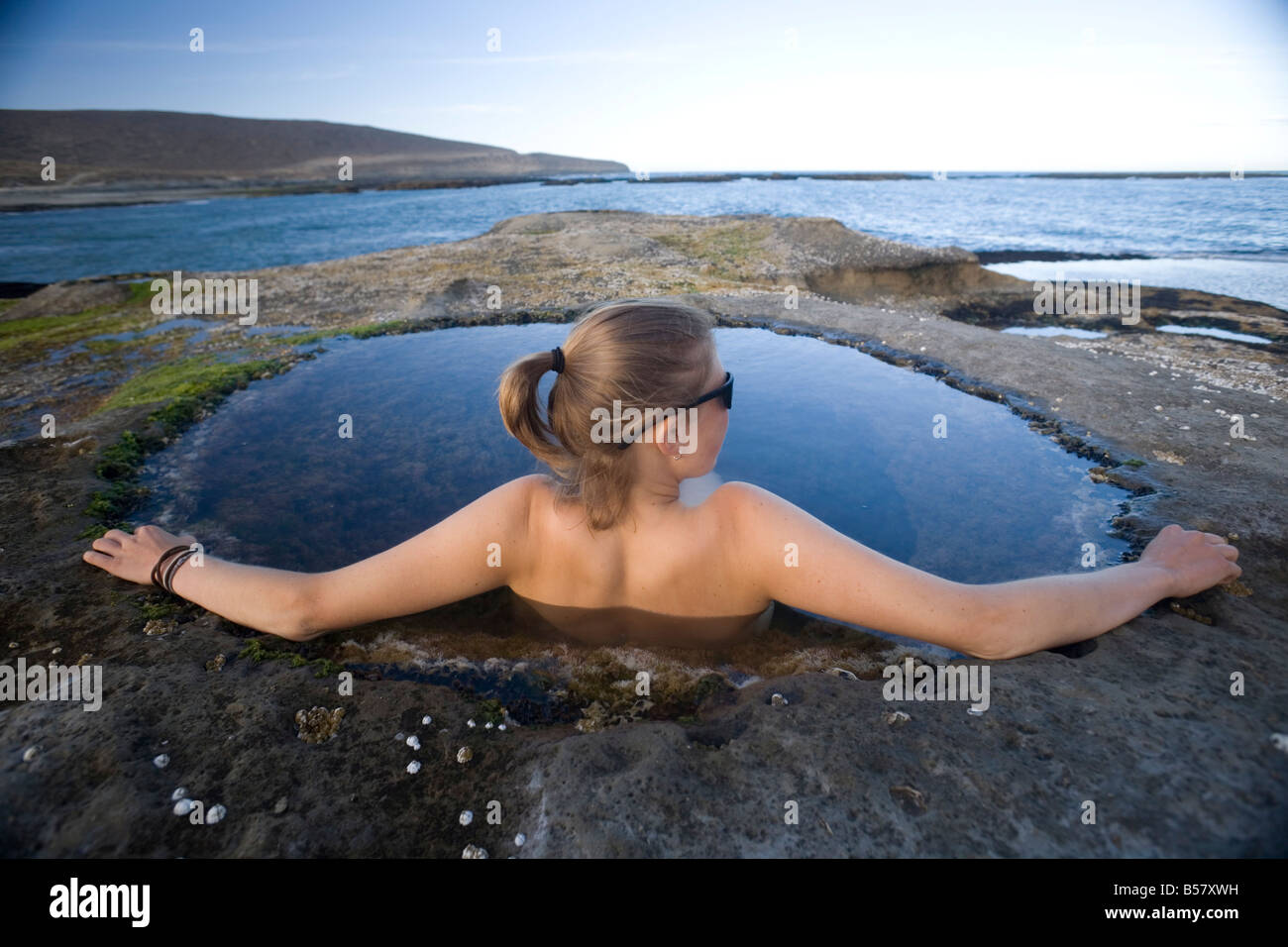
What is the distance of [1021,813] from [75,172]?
8855cm

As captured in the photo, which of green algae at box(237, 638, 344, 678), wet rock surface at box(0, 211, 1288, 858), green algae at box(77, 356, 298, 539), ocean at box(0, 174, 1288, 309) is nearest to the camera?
wet rock surface at box(0, 211, 1288, 858)

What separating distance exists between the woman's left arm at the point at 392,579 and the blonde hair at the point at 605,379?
0.28m

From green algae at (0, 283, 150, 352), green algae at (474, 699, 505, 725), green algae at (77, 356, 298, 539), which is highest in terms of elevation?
green algae at (0, 283, 150, 352)

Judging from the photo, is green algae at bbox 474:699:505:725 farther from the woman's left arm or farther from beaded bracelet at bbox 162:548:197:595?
beaded bracelet at bbox 162:548:197:595

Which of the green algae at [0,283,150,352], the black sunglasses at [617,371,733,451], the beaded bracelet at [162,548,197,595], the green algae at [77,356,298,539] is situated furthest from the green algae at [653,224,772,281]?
the beaded bracelet at [162,548,197,595]

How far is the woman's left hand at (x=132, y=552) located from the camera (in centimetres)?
326

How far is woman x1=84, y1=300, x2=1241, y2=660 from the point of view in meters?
2.36

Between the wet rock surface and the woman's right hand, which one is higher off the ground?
the woman's right hand

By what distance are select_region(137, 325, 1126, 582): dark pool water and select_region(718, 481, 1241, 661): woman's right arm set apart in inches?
29.0

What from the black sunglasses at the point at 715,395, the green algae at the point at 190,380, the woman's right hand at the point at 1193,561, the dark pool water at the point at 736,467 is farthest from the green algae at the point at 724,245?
the black sunglasses at the point at 715,395

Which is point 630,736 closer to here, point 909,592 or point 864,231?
point 909,592

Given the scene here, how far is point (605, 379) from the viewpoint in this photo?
229 cm

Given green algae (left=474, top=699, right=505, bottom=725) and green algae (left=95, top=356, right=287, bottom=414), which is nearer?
green algae (left=474, top=699, right=505, bottom=725)
